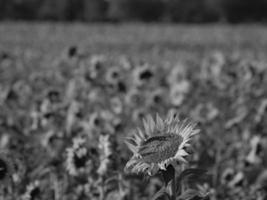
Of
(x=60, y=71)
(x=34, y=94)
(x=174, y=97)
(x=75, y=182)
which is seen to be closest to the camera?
(x=75, y=182)

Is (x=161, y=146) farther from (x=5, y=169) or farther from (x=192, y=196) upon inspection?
(x=5, y=169)

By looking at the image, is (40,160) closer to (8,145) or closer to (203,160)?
(8,145)

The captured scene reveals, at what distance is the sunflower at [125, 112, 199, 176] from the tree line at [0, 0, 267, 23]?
136ft

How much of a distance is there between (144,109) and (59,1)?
40.8 metres

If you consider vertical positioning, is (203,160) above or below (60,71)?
below

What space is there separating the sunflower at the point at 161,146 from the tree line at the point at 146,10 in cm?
4156

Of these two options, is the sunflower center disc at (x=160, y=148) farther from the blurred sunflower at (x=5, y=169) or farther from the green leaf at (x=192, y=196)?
the blurred sunflower at (x=5, y=169)

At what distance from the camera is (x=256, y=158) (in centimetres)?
364

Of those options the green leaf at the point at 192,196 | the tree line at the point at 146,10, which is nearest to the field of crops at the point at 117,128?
the green leaf at the point at 192,196

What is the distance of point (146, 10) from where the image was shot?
157 feet

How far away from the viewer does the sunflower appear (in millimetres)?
1917

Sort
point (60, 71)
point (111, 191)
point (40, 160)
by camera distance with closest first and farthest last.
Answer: point (111, 191)
point (40, 160)
point (60, 71)

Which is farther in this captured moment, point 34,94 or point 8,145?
point 34,94

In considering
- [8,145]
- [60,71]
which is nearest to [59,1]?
[60,71]
